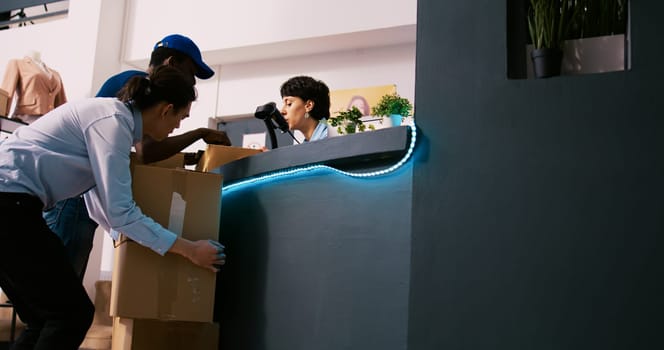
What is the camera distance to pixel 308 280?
1.94 m

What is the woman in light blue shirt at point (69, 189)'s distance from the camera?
5.53 feet

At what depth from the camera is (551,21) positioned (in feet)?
5.53

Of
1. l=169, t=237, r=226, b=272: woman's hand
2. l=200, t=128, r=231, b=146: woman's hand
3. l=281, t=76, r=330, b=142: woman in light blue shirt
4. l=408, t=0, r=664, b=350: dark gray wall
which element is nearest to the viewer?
l=408, t=0, r=664, b=350: dark gray wall

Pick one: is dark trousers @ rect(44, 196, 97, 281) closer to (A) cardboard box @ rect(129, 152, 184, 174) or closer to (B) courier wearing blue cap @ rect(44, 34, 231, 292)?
(B) courier wearing blue cap @ rect(44, 34, 231, 292)

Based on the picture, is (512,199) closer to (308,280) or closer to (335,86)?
(308,280)

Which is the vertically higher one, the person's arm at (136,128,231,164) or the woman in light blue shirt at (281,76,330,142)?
the woman in light blue shirt at (281,76,330,142)

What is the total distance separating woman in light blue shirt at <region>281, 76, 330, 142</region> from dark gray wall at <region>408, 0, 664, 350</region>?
146 centimetres

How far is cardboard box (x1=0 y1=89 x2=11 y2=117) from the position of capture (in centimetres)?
492

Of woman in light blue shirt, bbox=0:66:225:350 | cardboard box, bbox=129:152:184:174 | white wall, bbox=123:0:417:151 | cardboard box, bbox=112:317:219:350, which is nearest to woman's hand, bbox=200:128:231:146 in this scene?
cardboard box, bbox=129:152:184:174

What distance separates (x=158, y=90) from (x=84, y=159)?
0.30m

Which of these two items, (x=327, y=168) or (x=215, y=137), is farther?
(x=215, y=137)

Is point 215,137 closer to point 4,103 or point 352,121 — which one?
point 352,121

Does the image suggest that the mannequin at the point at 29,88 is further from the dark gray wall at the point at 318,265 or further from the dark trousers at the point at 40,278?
the dark trousers at the point at 40,278

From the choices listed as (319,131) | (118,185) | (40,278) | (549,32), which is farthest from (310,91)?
(40,278)
